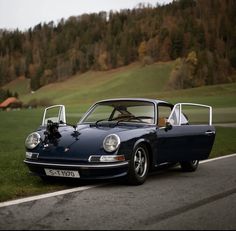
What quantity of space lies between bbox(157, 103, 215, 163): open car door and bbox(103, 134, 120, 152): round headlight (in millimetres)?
1116

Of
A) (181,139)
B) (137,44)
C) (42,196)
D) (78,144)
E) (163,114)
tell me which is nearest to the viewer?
(42,196)

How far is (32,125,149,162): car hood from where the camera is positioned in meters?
6.64

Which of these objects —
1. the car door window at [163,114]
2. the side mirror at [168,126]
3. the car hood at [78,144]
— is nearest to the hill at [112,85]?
the car door window at [163,114]

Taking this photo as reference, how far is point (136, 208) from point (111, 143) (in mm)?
1595

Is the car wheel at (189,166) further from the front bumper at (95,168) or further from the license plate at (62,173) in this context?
the license plate at (62,173)

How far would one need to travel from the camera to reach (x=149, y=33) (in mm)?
147250

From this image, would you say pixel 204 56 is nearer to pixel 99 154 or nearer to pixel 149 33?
pixel 149 33

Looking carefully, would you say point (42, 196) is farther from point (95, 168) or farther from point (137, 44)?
point (137, 44)

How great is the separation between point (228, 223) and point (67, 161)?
2.79 meters

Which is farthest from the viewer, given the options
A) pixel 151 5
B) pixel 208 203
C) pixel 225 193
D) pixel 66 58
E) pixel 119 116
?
pixel 151 5

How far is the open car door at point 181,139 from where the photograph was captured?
25.4ft

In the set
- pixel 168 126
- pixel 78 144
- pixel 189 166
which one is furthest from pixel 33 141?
pixel 189 166

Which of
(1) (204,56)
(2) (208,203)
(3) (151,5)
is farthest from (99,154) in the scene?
(3) (151,5)

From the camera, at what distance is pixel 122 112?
8.35m
